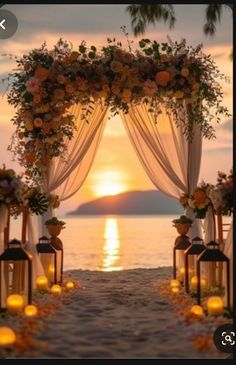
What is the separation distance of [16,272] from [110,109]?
8.84ft

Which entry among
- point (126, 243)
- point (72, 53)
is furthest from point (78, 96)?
point (126, 243)

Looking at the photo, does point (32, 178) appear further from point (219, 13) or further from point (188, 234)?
point (219, 13)

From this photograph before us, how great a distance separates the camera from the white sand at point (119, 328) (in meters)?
4.66

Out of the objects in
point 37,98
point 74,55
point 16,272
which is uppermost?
point 74,55

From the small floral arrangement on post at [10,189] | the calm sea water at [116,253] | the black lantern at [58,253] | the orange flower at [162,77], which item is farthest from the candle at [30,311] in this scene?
the calm sea water at [116,253]

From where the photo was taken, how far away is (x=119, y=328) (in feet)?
18.2

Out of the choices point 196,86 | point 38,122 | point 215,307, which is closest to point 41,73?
point 38,122

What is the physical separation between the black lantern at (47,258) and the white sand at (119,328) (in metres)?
0.41

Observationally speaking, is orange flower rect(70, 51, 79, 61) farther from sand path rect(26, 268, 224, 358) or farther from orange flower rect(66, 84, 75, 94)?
sand path rect(26, 268, 224, 358)

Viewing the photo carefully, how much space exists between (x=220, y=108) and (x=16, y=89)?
2687 millimetres

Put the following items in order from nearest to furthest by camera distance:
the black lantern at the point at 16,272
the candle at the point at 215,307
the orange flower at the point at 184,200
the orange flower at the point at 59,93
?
1. the candle at the point at 215,307
2. the black lantern at the point at 16,272
3. the orange flower at the point at 59,93
4. the orange flower at the point at 184,200

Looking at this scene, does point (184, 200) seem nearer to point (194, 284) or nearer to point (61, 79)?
point (194, 284)

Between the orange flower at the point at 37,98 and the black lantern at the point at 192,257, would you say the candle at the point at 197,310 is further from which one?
the orange flower at the point at 37,98

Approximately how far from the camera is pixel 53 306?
6.59m
